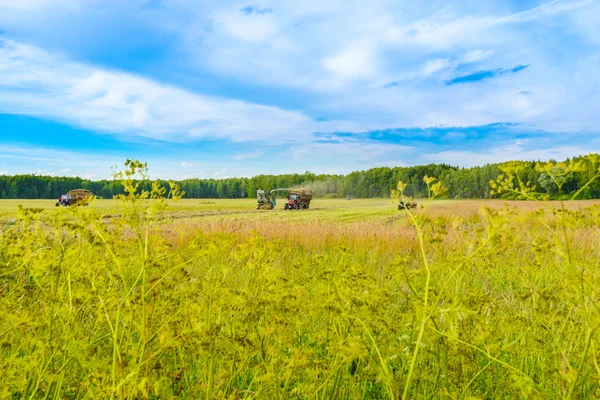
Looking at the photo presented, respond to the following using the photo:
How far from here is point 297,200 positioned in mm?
34250

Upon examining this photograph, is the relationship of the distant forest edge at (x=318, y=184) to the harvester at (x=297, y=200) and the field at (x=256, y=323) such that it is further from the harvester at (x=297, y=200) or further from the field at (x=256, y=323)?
the field at (x=256, y=323)

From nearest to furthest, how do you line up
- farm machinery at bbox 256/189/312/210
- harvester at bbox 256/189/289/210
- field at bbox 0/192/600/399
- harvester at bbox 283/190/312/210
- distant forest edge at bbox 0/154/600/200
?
field at bbox 0/192/600/399
harvester at bbox 283/190/312/210
farm machinery at bbox 256/189/312/210
harvester at bbox 256/189/289/210
distant forest edge at bbox 0/154/600/200

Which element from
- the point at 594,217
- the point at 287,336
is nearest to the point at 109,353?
the point at 287,336

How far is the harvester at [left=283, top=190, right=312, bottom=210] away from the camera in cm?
3341

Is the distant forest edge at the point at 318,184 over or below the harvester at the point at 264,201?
over

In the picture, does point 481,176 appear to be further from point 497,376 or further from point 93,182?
point 93,182

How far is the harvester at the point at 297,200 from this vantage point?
110 feet

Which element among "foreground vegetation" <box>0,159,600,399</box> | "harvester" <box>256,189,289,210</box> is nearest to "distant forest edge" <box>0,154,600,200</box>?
"harvester" <box>256,189,289,210</box>

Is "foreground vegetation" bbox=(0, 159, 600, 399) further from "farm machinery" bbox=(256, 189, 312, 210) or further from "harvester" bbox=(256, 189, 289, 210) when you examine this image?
"harvester" bbox=(256, 189, 289, 210)

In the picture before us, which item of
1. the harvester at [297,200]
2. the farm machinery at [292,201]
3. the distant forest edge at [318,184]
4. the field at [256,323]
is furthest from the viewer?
the distant forest edge at [318,184]

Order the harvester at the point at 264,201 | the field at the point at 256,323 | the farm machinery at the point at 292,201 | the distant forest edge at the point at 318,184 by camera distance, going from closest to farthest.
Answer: the field at the point at 256,323 < the farm machinery at the point at 292,201 < the harvester at the point at 264,201 < the distant forest edge at the point at 318,184

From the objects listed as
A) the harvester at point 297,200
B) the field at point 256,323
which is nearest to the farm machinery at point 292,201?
the harvester at point 297,200

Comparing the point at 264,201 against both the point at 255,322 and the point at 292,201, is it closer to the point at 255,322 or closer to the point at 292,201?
the point at 292,201

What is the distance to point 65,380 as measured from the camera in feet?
6.93
